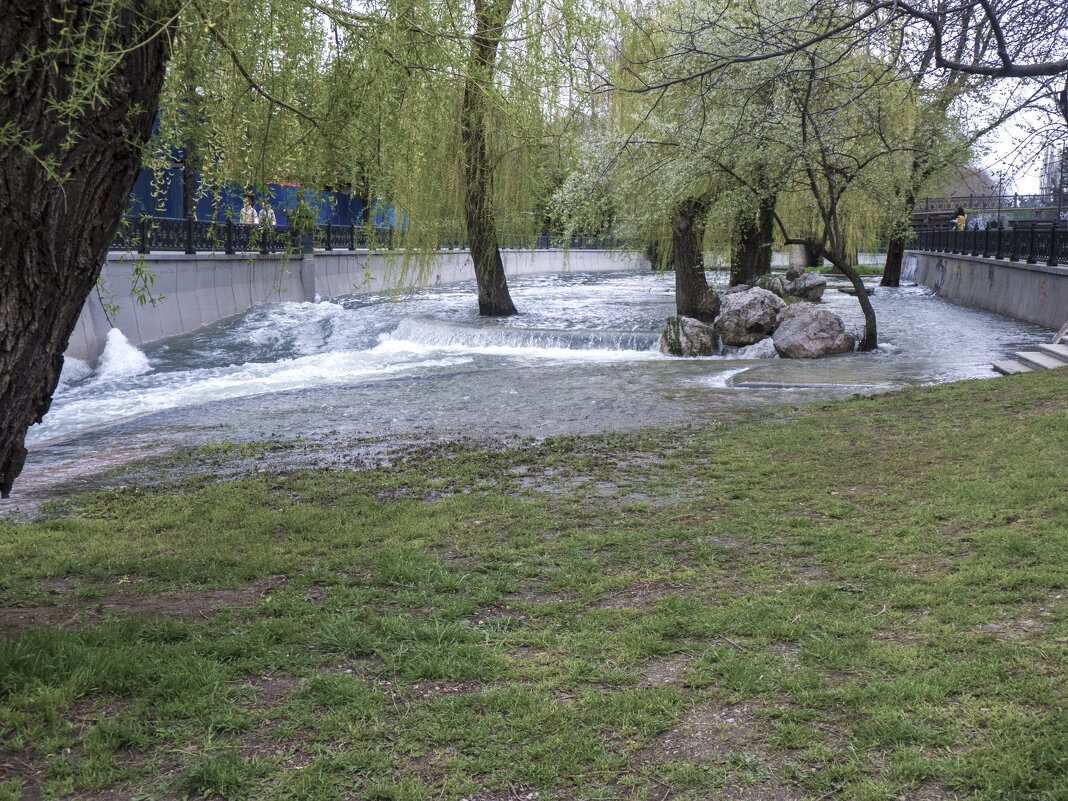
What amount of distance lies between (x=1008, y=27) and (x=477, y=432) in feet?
21.3

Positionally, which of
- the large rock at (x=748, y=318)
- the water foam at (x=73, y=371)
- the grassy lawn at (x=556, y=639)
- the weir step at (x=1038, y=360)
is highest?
the large rock at (x=748, y=318)

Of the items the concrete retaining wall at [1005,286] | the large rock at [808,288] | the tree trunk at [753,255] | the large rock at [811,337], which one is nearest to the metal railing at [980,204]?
the concrete retaining wall at [1005,286]

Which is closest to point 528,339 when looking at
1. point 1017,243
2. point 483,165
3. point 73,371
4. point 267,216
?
point 483,165

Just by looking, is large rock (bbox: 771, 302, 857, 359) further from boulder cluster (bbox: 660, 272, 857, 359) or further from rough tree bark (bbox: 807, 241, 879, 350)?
rough tree bark (bbox: 807, 241, 879, 350)

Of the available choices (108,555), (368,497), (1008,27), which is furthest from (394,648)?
(1008,27)

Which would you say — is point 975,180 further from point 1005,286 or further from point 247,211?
point 247,211

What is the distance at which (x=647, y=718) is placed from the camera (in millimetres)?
3785

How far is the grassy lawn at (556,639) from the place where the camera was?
3426 mm

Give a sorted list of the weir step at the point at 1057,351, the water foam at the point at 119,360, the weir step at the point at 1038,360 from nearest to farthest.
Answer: the weir step at the point at 1038,360
the weir step at the point at 1057,351
the water foam at the point at 119,360

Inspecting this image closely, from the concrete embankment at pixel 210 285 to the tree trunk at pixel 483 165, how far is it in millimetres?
1147

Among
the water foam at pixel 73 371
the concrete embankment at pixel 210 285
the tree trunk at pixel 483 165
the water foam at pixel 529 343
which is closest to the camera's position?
the tree trunk at pixel 483 165

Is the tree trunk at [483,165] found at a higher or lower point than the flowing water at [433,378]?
higher

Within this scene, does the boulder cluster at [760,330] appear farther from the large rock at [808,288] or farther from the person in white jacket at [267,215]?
the person in white jacket at [267,215]

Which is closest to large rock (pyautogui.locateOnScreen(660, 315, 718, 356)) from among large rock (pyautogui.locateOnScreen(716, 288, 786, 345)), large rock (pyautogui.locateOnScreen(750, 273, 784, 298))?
large rock (pyautogui.locateOnScreen(716, 288, 786, 345))
